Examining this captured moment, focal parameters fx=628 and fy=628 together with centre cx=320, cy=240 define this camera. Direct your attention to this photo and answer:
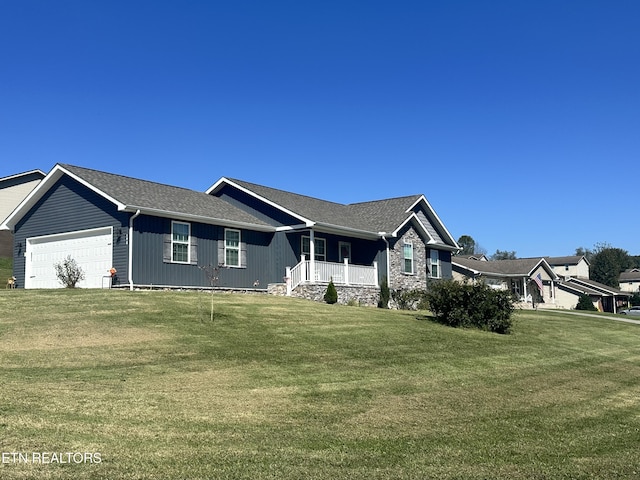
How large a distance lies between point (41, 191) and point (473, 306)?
17.6 metres

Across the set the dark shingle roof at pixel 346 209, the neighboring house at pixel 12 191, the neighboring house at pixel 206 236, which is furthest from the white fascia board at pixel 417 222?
the neighboring house at pixel 12 191

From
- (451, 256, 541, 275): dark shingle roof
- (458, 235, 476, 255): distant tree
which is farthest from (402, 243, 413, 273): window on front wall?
(458, 235, 476, 255): distant tree

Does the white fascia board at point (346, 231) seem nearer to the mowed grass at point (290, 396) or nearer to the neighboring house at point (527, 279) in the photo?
the mowed grass at point (290, 396)

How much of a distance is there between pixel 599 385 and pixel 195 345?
8817 millimetres

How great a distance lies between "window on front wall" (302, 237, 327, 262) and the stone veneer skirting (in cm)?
221

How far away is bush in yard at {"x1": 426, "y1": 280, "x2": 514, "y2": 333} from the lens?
20.6 m

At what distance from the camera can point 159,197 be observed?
2516cm

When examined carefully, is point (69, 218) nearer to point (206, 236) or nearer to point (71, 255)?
point (71, 255)

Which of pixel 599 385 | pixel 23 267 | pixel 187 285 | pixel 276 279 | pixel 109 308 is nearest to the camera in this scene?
pixel 599 385

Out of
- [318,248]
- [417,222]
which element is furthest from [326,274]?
[417,222]

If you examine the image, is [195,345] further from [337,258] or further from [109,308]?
[337,258]

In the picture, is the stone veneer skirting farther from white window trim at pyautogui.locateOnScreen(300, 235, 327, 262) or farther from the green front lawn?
the green front lawn

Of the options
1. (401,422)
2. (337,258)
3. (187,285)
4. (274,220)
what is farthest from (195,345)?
(337,258)

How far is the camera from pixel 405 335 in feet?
58.2
